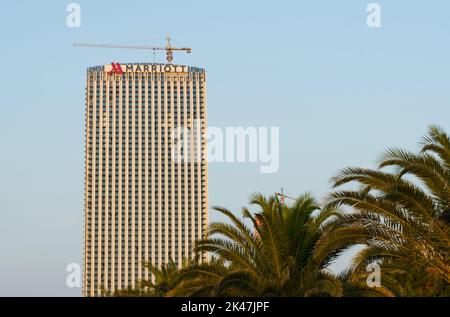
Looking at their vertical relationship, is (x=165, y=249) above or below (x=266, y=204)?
below

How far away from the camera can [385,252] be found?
26859 mm

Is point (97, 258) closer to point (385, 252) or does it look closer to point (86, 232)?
point (86, 232)

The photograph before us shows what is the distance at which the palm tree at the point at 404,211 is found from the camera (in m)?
26.7

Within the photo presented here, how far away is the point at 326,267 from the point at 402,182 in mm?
4887

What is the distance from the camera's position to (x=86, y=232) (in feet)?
655

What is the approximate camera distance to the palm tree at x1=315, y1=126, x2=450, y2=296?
26.7 m

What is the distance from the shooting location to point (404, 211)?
1077 inches
